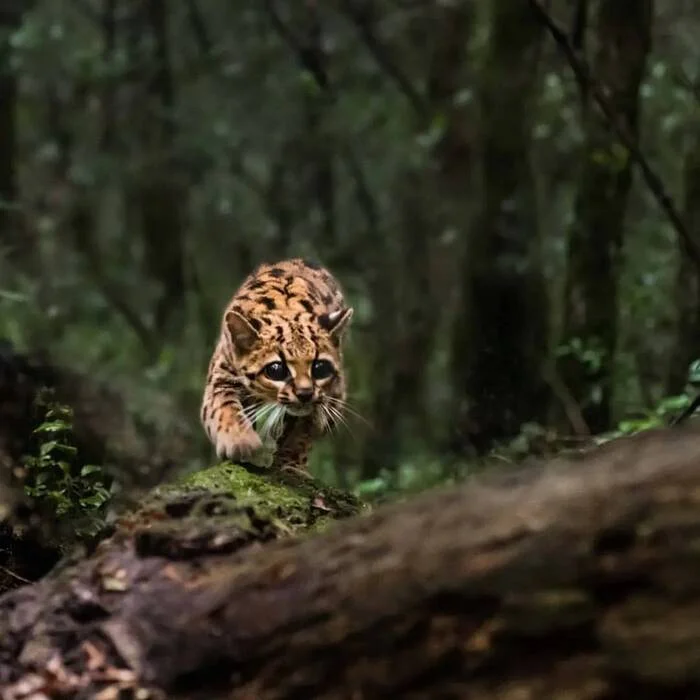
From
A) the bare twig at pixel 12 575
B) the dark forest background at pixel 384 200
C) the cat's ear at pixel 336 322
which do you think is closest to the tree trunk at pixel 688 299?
the dark forest background at pixel 384 200

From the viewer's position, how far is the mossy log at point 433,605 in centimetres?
210

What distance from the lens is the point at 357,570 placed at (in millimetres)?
2486

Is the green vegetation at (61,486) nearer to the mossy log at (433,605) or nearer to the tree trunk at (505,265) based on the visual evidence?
the mossy log at (433,605)

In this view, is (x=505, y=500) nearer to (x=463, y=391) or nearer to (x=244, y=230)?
(x=463, y=391)

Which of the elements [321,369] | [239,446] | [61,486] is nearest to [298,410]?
[321,369]

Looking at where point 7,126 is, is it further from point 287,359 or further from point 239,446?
point 239,446

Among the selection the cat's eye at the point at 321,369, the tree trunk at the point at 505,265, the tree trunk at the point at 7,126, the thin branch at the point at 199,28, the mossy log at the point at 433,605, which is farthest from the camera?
the thin branch at the point at 199,28

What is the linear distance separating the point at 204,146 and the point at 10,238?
11.1 feet

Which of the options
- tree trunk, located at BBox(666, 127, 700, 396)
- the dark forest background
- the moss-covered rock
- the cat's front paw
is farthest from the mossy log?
tree trunk, located at BBox(666, 127, 700, 396)

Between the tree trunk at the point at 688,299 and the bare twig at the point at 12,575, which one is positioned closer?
the bare twig at the point at 12,575

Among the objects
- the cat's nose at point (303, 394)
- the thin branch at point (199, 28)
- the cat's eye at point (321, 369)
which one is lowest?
the cat's nose at point (303, 394)

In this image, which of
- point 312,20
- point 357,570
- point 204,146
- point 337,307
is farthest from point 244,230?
point 357,570

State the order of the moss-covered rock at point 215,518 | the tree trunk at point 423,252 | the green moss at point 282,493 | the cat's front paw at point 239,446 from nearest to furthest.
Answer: the moss-covered rock at point 215,518 < the green moss at point 282,493 < the cat's front paw at point 239,446 < the tree trunk at point 423,252

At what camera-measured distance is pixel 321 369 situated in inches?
207
